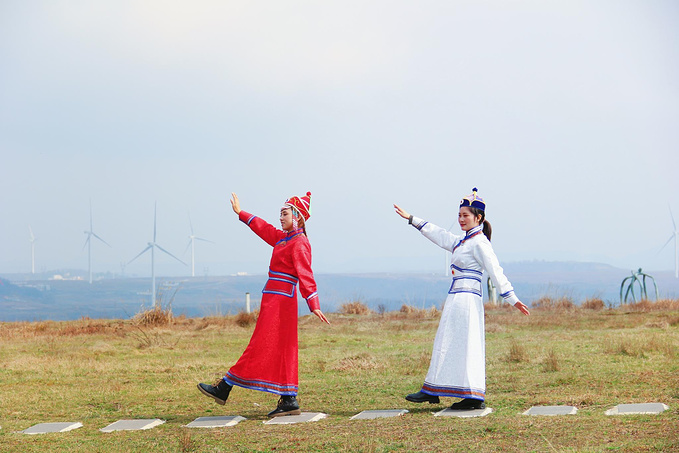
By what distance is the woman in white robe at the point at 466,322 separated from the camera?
22.7ft

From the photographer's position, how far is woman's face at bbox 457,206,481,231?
7.25m

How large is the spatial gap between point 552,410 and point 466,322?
41.0 inches

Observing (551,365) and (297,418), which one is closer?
(297,418)

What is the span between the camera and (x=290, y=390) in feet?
23.3

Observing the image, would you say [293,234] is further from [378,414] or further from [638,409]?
[638,409]

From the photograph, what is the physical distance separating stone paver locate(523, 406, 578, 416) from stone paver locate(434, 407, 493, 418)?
0.36 metres

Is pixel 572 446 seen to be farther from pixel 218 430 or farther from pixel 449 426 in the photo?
pixel 218 430

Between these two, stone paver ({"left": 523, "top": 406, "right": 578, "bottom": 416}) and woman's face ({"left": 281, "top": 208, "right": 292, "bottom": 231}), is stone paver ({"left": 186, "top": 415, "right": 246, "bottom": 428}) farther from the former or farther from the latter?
stone paver ({"left": 523, "top": 406, "right": 578, "bottom": 416})

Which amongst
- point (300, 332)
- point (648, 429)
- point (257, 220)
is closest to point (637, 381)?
point (648, 429)

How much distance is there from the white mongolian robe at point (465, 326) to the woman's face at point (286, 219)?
156 centimetres

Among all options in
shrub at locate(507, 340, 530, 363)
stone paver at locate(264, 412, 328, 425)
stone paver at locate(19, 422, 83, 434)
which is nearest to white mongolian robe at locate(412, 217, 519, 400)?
stone paver at locate(264, 412, 328, 425)

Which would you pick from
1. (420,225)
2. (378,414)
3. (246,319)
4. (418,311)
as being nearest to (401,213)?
(420,225)

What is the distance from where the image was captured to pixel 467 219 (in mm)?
7250

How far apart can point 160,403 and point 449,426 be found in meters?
3.56
